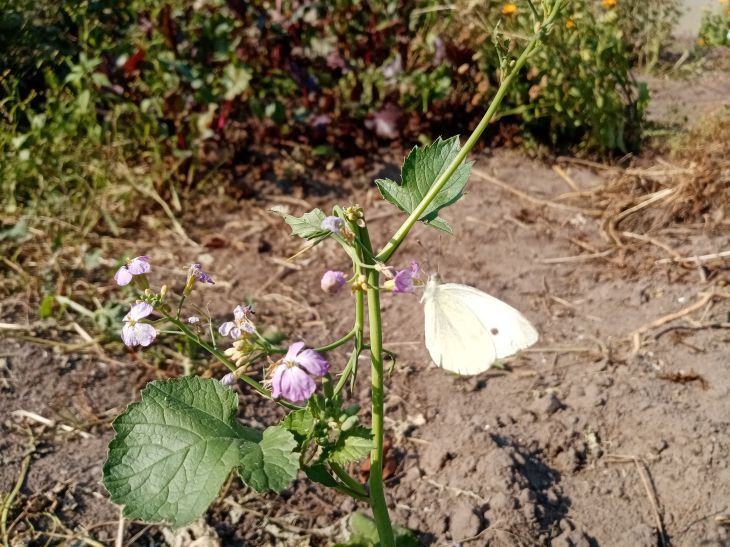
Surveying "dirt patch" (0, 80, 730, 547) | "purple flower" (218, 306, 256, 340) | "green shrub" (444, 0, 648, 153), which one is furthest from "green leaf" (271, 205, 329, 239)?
"green shrub" (444, 0, 648, 153)

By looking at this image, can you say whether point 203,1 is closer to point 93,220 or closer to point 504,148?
point 93,220

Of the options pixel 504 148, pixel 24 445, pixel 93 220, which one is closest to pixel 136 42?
pixel 93 220

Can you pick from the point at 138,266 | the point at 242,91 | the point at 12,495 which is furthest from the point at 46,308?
the point at 138,266

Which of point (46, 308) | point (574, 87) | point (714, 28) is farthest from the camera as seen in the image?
point (714, 28)

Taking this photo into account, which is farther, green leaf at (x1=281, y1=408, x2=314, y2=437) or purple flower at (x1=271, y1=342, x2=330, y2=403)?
green leaf at (x1=281, y1=408, x2=314, y2=437)

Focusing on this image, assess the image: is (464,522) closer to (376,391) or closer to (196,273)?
(376,391)

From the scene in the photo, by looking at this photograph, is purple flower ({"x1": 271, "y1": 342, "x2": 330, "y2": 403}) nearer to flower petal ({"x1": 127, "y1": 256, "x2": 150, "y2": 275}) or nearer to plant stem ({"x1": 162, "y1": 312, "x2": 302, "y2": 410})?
plant stem ({"x1": 162, "y1": 312, "x2": 302, "y2": 410})
